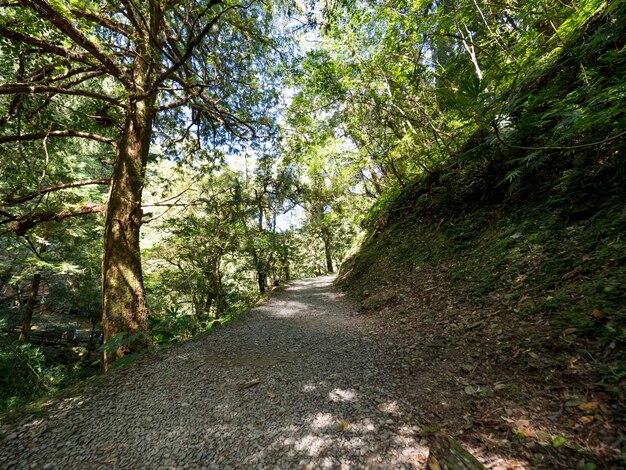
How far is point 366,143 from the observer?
840cm

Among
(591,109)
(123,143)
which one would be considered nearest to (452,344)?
(591,109)

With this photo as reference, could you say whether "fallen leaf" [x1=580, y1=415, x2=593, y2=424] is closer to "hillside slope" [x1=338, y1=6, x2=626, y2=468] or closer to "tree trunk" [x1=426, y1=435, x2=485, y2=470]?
"hillside slope" [x1=338, y1=6, x2=626, y2=468]

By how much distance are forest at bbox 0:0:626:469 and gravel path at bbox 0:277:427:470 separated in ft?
3.84

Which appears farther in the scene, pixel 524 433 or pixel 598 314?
pixel 598 314

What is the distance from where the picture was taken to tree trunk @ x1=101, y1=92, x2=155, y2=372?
3975 millimetres

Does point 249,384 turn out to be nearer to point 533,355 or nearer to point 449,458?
point 449,458

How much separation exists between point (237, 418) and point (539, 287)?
3457 millimetres

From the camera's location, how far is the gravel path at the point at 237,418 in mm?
1860

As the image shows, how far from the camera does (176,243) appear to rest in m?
8.73

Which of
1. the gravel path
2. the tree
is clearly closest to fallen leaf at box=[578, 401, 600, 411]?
the gravel path

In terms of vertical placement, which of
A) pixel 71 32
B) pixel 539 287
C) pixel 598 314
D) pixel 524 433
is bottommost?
pixel 524 433

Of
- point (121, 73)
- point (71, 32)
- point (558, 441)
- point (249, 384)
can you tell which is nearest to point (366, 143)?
point (121, 73)

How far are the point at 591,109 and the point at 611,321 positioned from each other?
8.45ft

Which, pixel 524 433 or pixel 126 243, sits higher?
pixel 126 243
